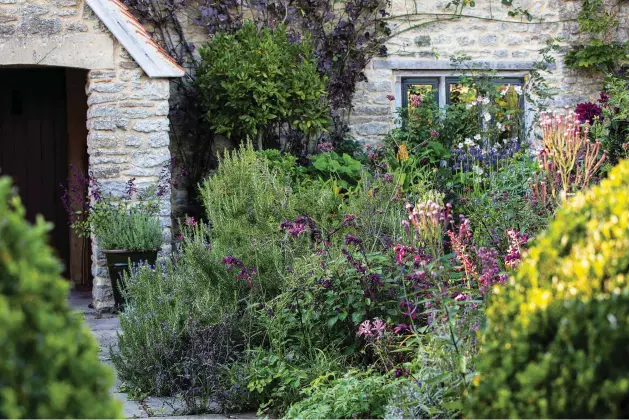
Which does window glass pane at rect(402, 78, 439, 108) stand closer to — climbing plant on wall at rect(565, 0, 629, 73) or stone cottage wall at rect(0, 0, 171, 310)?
climbing plant on wall at rect(565, 0, 629, 73)

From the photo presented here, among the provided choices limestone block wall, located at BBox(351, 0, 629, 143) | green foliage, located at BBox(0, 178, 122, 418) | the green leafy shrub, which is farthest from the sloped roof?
green foliage, located at BBox(0, 178, 122, 418)

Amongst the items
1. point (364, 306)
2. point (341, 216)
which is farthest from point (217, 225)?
point (364, 306)

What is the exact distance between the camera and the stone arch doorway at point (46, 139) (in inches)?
363

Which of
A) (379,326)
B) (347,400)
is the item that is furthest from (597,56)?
(347,400)

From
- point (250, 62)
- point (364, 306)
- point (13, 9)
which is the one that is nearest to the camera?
point (364, 306)

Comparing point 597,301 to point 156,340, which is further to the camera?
point 156,340

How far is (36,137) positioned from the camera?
9367 millimetres

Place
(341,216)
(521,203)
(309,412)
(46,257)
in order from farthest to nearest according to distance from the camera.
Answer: (341,216) → (521,203) → (309,412) → (46,257)

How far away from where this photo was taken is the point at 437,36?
9.73 metres

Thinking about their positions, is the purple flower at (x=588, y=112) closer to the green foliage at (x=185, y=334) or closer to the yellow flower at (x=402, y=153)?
the yellow flower at (x=402, y=153)

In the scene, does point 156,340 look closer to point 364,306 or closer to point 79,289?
point 364,306

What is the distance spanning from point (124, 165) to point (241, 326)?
3.28 m

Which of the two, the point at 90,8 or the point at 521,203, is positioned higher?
the point at 90,8

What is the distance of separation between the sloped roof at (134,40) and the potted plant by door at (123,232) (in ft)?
3.55
